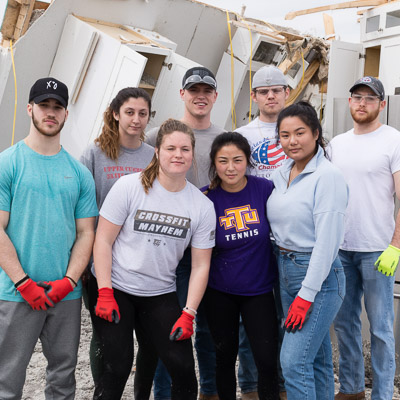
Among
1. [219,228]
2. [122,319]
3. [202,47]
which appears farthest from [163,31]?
[122,319]

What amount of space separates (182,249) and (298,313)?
0.68m

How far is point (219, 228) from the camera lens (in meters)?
2.77

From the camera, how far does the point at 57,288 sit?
247cm

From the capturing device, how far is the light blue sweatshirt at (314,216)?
242 centimetres

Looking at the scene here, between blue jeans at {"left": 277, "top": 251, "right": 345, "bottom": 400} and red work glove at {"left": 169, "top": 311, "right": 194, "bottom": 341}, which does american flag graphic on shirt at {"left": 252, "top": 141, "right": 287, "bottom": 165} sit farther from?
red work glove at {"left": 169, "top": 311, "right": 194, "bottom": 341}

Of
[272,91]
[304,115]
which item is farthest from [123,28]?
[304,115]

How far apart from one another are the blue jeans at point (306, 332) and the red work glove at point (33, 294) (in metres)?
1.21

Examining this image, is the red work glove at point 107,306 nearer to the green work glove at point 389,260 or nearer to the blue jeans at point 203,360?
the blue jeans at point 203,360

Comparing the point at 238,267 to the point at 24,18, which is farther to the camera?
the point at 24,18

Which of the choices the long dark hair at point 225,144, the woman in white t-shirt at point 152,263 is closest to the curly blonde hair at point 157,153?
the woman in white t-shirt at point 152,263

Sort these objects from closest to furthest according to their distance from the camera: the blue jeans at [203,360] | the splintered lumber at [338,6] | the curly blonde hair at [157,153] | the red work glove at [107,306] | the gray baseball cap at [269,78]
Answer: the red work glove at [107,306] < the curly blonde hair at [157,153] < the blue jeans at [203,360] < the gray baseball cap at [269,78] < the splintered lumber at [338,6]

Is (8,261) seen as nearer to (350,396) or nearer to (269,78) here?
(269,78)

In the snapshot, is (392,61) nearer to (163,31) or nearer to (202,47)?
(202,47)

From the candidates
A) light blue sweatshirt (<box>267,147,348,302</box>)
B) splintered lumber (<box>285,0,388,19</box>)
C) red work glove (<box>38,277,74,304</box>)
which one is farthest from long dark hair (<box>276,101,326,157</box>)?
splintered lumber (<box>285,0,388,19</box>)
